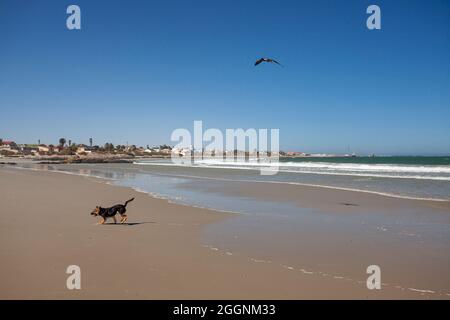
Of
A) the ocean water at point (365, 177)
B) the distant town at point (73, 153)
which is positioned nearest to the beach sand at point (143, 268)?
the ocean water at point (365, 177)

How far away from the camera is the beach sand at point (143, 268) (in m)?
4.40

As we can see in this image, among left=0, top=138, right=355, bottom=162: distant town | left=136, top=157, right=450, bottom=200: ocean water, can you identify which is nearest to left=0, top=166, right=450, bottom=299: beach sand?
left=136, top=157, right=450, bottom=200: ocean water

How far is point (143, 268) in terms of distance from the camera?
17.2 feet

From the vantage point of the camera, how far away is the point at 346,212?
11.1 m

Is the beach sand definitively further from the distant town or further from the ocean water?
the distant town

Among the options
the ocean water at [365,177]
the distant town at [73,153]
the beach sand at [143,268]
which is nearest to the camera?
the beach sand at [143,268]

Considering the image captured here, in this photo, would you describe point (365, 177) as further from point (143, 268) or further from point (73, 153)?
point (73, 153)

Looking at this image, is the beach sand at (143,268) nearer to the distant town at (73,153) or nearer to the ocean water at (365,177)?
the ocean water at (365,177)

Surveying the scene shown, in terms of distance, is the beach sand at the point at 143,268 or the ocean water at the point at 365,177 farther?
the ocean water at the point at 365,177

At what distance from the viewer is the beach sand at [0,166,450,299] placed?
440 centimetres

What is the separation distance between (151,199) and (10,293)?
964 centimetres

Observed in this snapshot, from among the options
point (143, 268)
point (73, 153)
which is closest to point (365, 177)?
point (143, 268)

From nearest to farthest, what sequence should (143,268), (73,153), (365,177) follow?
1. (143,268)
2. (365,177)
3. (73,153)

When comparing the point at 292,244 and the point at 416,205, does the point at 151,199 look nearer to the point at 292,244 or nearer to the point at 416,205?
the point at 292,244
